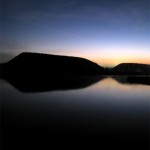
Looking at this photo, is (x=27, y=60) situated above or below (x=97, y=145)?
above

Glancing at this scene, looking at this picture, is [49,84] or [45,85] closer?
[45,85]

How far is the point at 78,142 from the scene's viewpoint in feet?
28.2

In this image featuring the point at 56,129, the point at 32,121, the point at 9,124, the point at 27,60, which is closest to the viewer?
the point at 56,129

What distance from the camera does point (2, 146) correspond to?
7.99 m

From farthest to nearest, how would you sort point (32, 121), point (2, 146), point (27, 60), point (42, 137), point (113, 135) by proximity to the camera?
point (27, 60)
point (32, 121)
point (113, 135)
point (42, 137)
point (2, 146)

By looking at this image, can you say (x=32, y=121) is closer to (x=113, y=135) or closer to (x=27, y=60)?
(x=113, y=135)

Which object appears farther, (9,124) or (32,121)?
(32,121)

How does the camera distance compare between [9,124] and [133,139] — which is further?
[9,124]

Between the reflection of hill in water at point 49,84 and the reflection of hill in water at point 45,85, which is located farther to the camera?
the reflection of hill in water at point 49,84

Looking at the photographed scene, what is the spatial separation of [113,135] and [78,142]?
2.30 m

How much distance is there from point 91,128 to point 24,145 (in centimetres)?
451

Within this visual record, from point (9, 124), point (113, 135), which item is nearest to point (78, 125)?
point (113, 135)

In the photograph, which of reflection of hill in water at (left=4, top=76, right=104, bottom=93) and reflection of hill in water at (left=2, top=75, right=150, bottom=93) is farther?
reflection of hill in water at (left=2, top=75, right=150, bottom=93)

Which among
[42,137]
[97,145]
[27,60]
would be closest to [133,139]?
[97,145]
